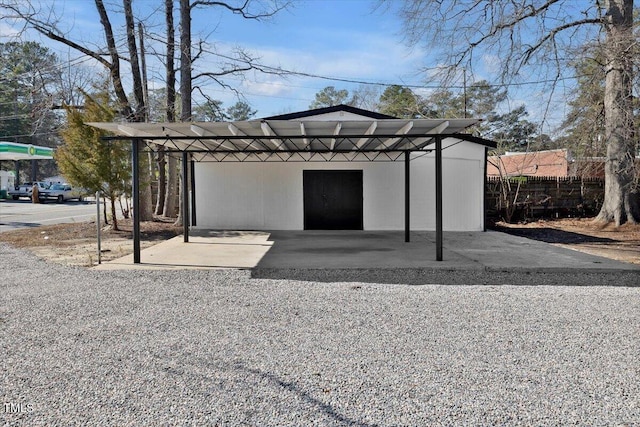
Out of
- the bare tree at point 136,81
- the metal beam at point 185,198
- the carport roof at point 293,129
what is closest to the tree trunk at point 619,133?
the carport roof at point 293,129

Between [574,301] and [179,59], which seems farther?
[179,59]

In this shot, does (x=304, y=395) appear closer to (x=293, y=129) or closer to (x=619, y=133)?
(x=293, y=129)

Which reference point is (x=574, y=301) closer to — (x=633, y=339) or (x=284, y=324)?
(x=633, y=339)

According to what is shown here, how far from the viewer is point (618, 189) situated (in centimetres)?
1438

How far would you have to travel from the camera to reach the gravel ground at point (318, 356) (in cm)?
254

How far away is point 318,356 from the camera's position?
11.2 ft

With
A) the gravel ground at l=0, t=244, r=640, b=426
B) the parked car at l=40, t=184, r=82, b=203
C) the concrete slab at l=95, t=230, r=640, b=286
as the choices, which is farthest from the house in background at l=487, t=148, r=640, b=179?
the parked car at l=40, t=184, r=82, b=203

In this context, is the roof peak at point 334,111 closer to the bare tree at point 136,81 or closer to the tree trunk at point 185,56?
the tree trunk at point 185,56

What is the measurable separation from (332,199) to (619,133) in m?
8.53

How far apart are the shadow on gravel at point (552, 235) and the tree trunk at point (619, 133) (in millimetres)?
2497

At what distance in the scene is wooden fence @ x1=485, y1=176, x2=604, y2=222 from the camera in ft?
51.2

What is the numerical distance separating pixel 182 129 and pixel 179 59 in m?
8.85

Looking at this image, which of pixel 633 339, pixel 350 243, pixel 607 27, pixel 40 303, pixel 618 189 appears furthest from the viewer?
pixel 618 189

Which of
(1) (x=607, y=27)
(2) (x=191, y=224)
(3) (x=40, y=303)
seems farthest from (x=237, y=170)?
(1) (x=607, y=27)
